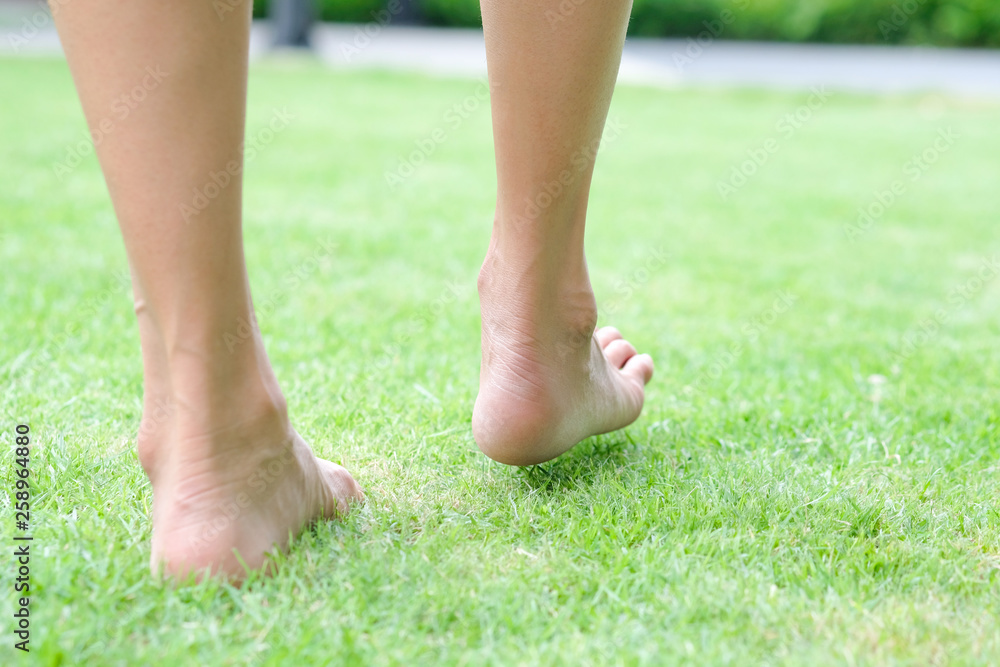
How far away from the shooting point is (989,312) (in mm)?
2936

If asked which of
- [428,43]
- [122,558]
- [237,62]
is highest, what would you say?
[237,62]

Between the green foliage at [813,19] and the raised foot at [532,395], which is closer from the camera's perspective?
the raised foot at [532,395]

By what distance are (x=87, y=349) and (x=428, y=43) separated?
15460mm

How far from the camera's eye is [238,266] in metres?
1.08

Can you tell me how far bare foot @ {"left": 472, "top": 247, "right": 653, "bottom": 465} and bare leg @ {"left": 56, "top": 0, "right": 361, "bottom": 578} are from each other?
314mm

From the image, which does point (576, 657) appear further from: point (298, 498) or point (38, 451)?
point (38, 451)

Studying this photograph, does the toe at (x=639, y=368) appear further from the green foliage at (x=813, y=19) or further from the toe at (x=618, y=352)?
the green foliage at (x=813, y=19)

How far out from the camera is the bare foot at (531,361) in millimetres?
1357

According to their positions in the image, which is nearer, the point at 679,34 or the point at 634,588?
the point at 634,588

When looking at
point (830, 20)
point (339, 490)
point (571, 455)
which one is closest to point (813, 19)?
point (830, 20)

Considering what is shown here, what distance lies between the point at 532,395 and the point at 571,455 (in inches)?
12.6

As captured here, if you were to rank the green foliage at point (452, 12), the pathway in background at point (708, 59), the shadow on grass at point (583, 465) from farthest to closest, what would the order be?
the green foliage at point (452, 12) → the pathway in background at point (708, 59) → the shadow on grass at point (583, 465)

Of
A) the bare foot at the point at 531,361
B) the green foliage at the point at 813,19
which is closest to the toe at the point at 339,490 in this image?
the bare foot at the point at 531,361

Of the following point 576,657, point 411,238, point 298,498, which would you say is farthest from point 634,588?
point 411,238
